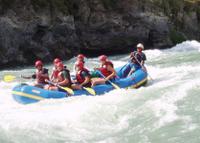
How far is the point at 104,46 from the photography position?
2948cm

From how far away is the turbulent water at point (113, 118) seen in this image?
902 centimetres

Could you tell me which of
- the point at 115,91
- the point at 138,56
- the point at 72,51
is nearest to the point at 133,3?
the point at 72,51

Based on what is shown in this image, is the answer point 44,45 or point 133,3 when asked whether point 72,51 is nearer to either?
point 44,45

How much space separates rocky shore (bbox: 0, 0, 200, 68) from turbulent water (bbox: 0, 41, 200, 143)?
10696 millimetres

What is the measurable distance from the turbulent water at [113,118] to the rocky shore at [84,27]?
35.1ft

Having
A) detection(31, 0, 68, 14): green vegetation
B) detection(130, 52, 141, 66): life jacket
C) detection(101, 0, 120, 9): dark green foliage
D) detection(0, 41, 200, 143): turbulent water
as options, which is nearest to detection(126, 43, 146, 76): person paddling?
detection(130, 52, 141, 66): life jacket

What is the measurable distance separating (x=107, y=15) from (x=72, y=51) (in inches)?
138

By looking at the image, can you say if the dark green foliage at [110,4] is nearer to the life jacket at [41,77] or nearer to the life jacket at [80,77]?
the life jacket at [80,77]

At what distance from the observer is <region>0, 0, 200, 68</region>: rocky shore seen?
24.0 meters

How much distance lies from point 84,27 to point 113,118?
59.6 feet

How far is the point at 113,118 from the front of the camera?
10.4 m

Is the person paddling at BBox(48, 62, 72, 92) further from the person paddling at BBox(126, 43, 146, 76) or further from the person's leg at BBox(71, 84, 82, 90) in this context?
the person paddling at BBox(126, 43, 146, 76)

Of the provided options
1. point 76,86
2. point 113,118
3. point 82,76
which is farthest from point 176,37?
point 113,118

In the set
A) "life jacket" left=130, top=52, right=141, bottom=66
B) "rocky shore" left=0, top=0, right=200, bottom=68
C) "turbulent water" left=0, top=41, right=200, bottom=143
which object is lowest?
"turbulent water" left=0, top=41, right=200, bottom=143
